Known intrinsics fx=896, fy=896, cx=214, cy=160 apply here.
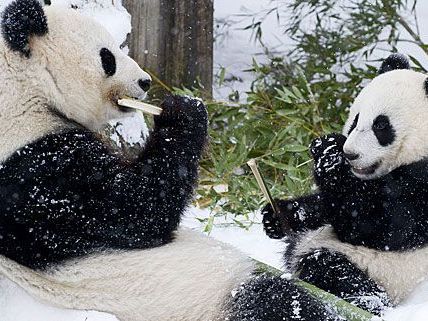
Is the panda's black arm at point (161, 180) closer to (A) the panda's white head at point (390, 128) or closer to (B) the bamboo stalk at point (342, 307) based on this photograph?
(B) the bamboo stalk at point (342, 307)

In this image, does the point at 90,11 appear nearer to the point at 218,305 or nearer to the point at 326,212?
the point at 326,212

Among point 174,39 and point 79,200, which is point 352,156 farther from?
point 174,39

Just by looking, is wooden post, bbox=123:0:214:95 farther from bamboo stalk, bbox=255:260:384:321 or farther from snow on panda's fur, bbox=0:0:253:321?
bamboo stalk, bbox=255:260:384:321

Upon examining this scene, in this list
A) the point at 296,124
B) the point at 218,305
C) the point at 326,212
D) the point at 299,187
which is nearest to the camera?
the point at 218,305

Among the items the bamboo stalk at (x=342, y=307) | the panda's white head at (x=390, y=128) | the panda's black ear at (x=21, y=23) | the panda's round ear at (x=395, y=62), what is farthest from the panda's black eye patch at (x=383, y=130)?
the panda's black ear at (x=21, y=23)

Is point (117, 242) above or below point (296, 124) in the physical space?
above

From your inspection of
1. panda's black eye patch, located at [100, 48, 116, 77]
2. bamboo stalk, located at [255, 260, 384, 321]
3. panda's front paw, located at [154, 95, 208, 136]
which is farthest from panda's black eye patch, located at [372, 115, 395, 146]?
panda's black eye patch, located at [100, 48, 116, 77]

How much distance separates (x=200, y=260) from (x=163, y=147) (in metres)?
0.44

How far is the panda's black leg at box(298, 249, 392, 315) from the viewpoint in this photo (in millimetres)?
3287

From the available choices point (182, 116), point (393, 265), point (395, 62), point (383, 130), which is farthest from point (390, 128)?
point (182, 116)

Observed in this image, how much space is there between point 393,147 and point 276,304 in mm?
1002

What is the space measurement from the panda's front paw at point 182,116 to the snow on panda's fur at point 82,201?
0.18 feet

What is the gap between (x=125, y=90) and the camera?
341cm

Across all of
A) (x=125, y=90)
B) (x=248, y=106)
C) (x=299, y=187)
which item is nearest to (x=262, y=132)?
(x=248, y=106)
